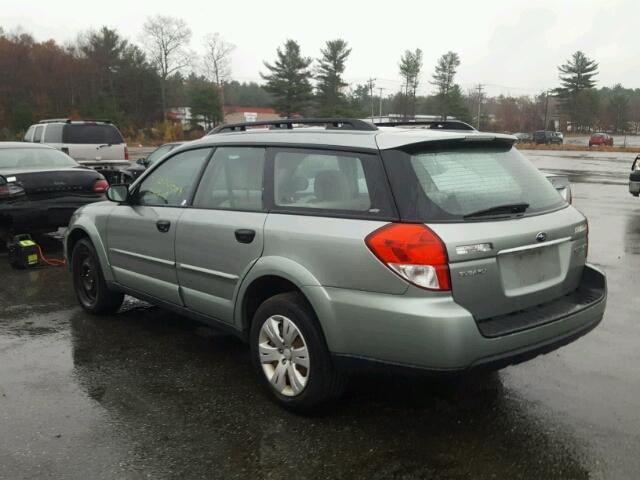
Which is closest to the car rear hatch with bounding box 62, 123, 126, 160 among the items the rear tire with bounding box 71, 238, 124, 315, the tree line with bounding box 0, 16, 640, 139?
the rear tire with bounding box 71, 238, 124, 315

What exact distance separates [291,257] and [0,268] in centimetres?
572

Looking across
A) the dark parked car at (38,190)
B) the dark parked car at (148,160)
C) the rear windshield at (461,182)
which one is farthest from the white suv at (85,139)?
the rear windshield at (461,182)

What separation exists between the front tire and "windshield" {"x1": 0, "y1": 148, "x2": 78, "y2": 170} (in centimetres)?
638

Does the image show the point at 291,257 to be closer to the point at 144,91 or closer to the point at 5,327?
the point at 5,327

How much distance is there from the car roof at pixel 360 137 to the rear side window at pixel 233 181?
0.11 meters

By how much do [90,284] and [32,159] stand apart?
4211 mm

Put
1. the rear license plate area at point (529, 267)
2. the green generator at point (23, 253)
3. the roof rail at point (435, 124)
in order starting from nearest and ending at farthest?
the rear license plate area at point (529, 267) < the roof rail at point (435, 124) < the green generator at point (23, 253)

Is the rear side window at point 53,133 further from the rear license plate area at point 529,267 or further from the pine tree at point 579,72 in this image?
the pine tree at point 579,72

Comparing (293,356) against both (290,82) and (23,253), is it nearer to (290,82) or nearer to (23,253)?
(23,253)

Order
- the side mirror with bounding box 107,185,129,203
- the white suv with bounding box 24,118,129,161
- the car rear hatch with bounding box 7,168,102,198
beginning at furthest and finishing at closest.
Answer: the white suv with bounding box 24,118,129,161 < the car rear hatch with bounding box 7,168,102,198 < the side mirror with bounding box 107,185,129,203

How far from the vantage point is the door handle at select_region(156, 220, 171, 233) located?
4285mm

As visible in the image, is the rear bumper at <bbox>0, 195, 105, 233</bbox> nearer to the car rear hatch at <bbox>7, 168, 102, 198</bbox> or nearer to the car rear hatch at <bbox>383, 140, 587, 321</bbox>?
the car rear hatch at <bbox>7, 168, 102, 198</bbox>

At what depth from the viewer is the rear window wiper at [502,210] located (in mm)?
3070

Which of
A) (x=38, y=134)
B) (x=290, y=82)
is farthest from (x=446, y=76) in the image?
(x=38, y=134)
